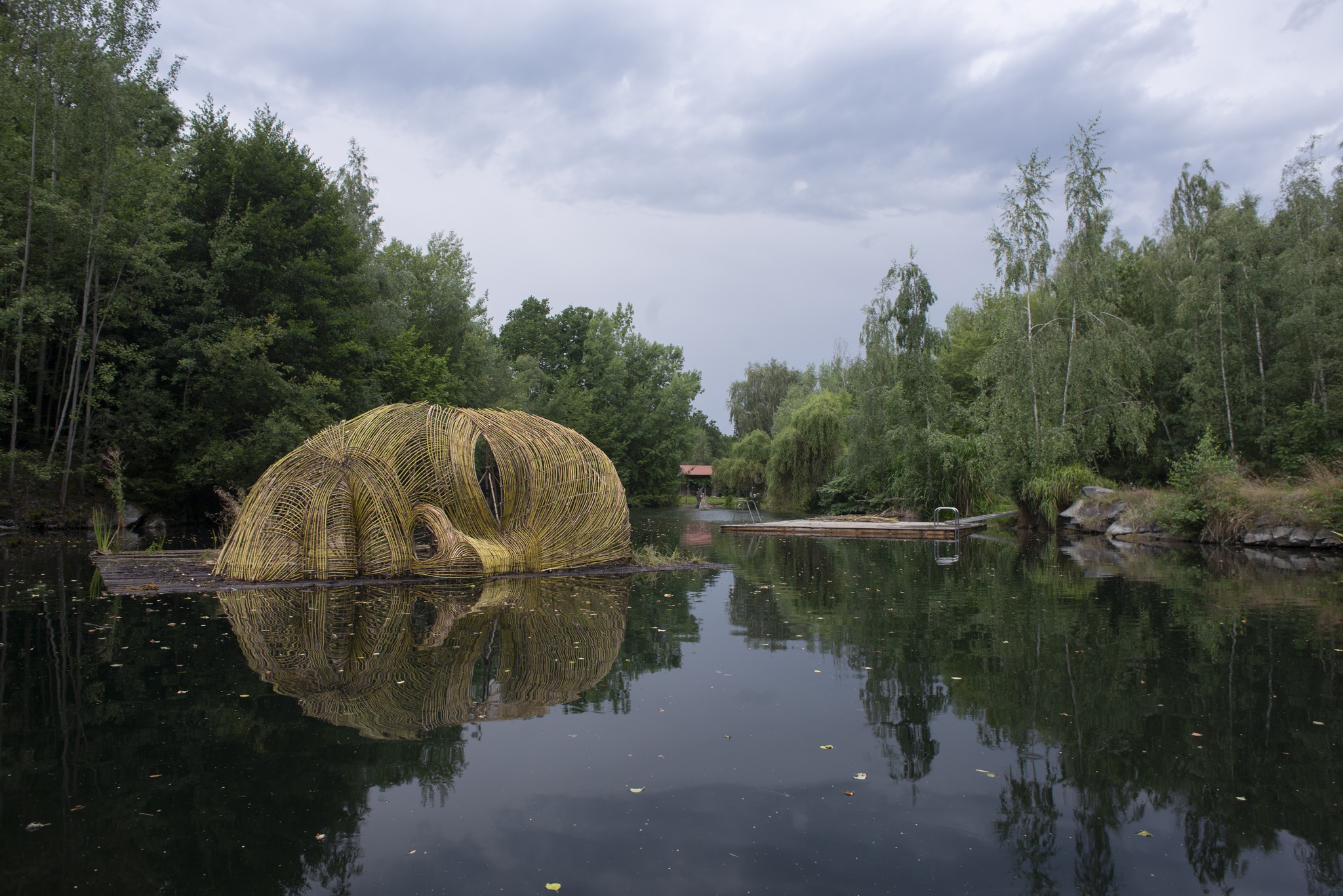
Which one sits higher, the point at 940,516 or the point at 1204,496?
the point at 1204,496

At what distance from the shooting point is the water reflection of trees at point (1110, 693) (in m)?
4.07

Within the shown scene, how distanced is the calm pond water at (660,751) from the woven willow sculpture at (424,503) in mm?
1880

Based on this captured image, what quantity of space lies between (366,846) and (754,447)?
42869 millimetres

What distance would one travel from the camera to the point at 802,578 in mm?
13414

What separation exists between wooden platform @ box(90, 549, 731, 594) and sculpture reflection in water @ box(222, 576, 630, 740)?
345 millimetres

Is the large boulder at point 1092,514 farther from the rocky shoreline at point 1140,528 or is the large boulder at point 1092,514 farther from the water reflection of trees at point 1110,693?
the water reflection of trees at point 1110,693

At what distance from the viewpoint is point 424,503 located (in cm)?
1211

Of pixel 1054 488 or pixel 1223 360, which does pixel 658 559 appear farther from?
pixel 1223 360

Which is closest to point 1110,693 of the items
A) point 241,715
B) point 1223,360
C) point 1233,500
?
point 241,715

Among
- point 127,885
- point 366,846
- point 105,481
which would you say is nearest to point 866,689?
point 366,846

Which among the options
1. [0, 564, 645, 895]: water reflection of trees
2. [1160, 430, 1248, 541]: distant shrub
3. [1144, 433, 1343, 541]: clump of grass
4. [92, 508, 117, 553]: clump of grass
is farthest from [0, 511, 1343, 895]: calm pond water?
[1160, 430, 1248, 541]: distant shrub

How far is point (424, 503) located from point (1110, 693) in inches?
363

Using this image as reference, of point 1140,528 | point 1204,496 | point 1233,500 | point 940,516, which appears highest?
point 1204,496

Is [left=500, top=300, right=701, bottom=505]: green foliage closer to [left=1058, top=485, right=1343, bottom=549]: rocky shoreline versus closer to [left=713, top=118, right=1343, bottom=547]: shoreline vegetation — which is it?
[left=713, top=118, right=1343, bottom=547]: shoreline vegetation
